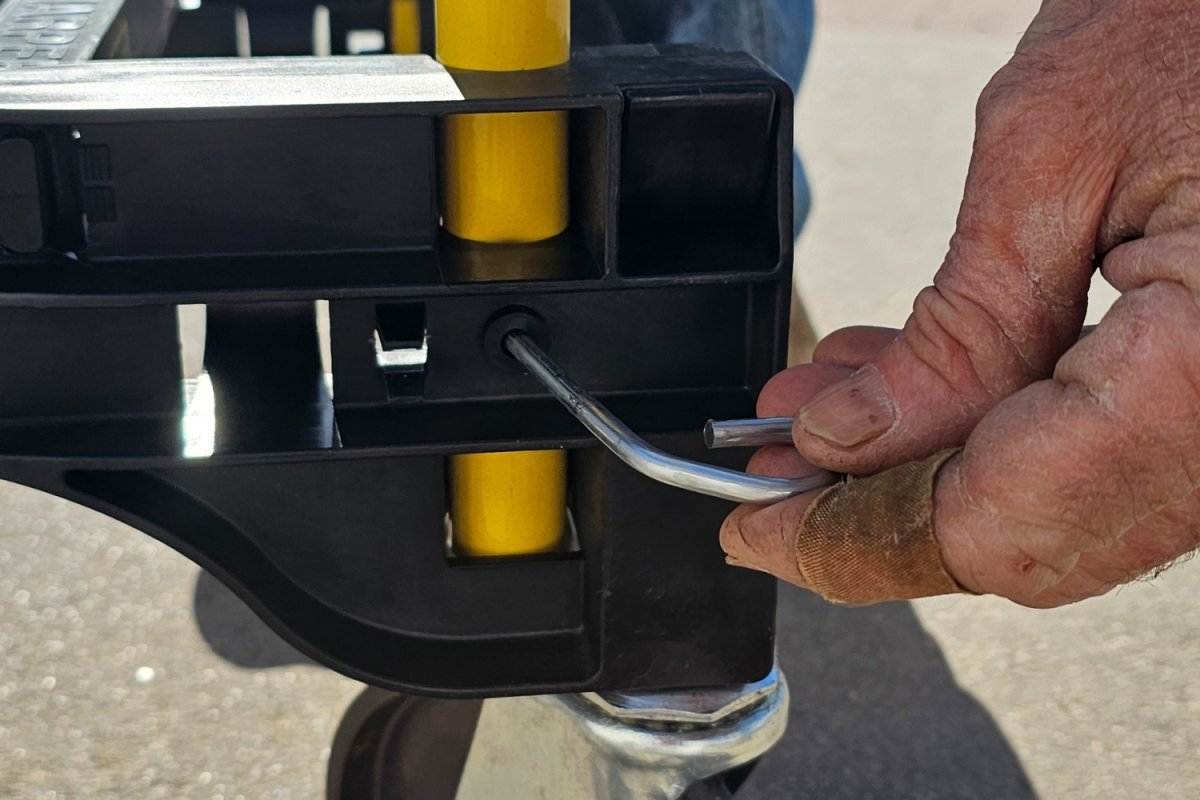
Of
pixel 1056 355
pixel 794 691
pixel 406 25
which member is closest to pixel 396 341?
pixel 1056 355

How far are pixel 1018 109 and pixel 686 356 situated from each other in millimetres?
278

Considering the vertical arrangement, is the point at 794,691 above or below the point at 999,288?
below

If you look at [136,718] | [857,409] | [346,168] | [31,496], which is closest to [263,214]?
[346,168]

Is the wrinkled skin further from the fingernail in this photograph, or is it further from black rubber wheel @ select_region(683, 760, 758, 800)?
black rubber wheel @ select_region(683, 760, 758, 800)

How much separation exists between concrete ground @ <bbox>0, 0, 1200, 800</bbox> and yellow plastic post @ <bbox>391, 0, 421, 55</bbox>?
0.80 m

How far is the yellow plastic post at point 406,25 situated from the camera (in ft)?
5.32

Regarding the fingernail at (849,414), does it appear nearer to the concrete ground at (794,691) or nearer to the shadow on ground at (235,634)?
the concrete ground at (794,691)

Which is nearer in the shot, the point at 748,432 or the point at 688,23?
the point at 748,432

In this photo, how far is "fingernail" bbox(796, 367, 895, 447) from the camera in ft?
2.81

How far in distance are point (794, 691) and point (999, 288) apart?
1.03 m

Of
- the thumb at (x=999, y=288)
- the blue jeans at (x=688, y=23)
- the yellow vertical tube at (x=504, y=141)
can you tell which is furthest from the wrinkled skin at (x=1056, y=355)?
the blue jeans at (x=688, y=23)

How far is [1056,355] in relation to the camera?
2.89 ft

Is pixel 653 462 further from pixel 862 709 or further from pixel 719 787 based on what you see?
pixel 862 709

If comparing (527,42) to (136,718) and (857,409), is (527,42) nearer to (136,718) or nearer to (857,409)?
(857,409)
